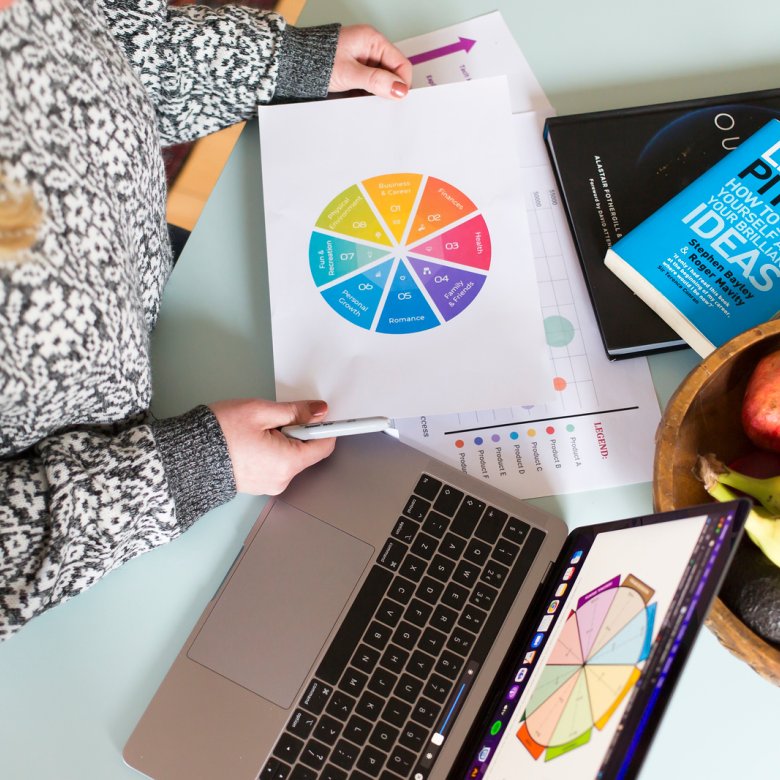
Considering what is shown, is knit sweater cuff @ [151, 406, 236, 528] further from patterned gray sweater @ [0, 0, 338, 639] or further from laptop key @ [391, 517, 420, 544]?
laptop key @ [391, 517, 420, 544]

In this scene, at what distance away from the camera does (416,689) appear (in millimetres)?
604

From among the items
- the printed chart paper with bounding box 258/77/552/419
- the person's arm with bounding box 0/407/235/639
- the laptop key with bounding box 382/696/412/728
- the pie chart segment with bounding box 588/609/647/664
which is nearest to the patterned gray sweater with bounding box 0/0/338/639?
the person's arm with bounding box 0/407/235/639

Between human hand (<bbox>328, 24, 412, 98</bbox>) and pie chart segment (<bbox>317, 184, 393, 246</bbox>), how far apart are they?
109 mm

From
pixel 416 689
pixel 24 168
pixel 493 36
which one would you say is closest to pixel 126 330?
pixel 24 168

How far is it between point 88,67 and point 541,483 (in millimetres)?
496

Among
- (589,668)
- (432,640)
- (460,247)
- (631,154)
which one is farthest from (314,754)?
(631,154)

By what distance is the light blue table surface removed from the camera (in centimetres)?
61

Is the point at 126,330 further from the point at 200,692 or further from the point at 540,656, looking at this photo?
the point at 540,656

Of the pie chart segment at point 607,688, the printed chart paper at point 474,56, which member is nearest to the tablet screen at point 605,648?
the pie chart segment at point 607,688

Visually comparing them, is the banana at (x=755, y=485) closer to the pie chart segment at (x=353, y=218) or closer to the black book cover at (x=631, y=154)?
the black book cover at (x=631, y=154)

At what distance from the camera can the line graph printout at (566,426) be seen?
0.67 m

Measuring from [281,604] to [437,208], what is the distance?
1.26ft

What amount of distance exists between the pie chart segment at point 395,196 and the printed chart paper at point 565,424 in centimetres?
13

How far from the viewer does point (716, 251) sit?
67 centimetres
